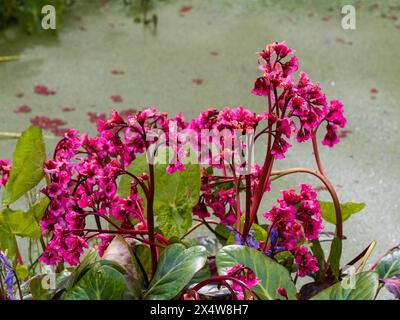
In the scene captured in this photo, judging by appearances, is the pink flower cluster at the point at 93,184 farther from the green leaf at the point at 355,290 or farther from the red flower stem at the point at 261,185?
the green leaf at the point at 355,290

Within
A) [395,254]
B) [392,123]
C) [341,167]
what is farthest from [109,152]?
[392,123]

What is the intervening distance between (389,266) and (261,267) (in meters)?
0.17

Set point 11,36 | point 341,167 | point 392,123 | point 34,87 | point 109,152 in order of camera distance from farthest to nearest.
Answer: point 11,36 < point 34,87 < point 392,123 < point 341,167 < point 109,152

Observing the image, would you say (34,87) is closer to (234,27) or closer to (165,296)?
(234,27)

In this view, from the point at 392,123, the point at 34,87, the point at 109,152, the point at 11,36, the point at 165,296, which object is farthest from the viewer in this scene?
the point at 11,36

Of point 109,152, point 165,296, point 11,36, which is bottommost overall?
point 165,296

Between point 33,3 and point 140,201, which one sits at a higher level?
point 33,3

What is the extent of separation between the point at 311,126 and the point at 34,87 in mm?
1270

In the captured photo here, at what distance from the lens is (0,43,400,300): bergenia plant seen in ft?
2.18

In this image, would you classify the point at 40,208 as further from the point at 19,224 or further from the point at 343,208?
the point at 343,208

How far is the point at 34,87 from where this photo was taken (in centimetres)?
183

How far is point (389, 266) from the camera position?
2.44 feet

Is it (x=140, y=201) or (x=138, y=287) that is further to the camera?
(x=140, y=201)

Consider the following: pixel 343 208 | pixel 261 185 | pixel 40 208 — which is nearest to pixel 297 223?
pixel 261 185
